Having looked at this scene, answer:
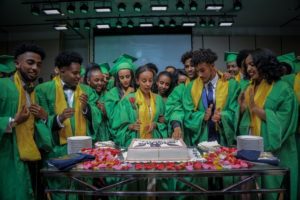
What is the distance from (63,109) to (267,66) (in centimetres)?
204

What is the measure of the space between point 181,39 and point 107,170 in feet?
39.0

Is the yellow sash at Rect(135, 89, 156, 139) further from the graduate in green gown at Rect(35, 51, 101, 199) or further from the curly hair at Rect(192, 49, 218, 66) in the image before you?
the curly hair at Rect(192, 49, 218, 66)

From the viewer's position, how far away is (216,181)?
313 centimetres

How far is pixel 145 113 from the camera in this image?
147 inches

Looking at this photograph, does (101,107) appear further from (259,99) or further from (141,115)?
(259,99)

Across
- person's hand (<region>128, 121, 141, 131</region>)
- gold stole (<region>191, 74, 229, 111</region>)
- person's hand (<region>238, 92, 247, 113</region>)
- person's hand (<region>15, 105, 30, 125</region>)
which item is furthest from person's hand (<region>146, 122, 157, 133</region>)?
person's hand (<region>15, 105, 30, 125</region>)

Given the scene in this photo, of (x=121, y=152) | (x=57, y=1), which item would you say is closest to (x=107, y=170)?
(x=121, y=152)

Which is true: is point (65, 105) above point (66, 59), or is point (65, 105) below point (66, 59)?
below

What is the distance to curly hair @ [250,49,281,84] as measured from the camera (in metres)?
3.11

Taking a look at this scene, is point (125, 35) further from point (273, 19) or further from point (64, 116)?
point (64, 116)

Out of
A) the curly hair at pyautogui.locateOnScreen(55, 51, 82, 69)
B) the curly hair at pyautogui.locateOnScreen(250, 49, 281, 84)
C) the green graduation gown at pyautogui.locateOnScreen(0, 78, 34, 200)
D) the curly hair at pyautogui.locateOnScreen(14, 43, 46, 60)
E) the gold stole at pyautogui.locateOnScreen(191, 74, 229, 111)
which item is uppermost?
the curly hair at pyautogui.locateOnScreen(14, 43, 46, 60)

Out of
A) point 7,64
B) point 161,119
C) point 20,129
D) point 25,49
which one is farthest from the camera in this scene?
point 161,119

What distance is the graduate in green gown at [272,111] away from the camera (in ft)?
9.75

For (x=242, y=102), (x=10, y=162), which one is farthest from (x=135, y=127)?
A: (x=10, y=162)
